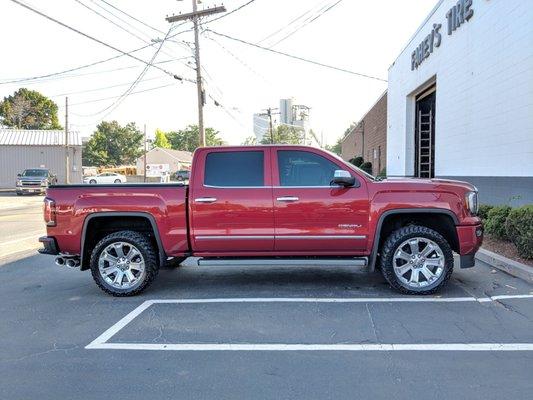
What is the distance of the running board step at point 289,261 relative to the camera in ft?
20.7

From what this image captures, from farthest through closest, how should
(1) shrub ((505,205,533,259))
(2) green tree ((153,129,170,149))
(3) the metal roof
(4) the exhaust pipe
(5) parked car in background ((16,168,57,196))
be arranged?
(2) green tree ((153,129,170,149)), (3) the metal roof, (5) parked car in background ((16,168,57,196)), (1) shrub ((505,205,533,259)), (4) the exhaust pipe

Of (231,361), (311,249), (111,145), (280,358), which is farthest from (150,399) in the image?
(111,145)

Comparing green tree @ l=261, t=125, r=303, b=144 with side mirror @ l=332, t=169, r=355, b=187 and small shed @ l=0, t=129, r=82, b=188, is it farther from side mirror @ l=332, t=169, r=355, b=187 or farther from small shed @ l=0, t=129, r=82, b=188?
side mirror @ l=332, t=169, r=355, b=187

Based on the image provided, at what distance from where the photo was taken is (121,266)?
21.3 ft

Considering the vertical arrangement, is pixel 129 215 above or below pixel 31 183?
below

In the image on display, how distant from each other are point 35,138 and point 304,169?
4499cm

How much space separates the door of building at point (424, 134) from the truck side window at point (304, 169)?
48.7 ft

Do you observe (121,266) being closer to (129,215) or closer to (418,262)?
(129,215)

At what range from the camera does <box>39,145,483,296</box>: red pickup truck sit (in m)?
6.21

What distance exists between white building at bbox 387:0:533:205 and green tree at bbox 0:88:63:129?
71.3 meters

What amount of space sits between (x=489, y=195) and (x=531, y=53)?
3.47 metres

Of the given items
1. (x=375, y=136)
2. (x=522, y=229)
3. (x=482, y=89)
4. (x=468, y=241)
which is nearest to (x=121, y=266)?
(x=468, y=241)

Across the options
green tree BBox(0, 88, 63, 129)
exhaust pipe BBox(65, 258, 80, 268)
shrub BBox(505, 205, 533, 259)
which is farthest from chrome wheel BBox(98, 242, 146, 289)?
green tree BBox(0, 88, 63, 129)

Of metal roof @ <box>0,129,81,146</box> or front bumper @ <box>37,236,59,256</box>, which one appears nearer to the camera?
front bumper @ <box>37,236,59,256</box>
